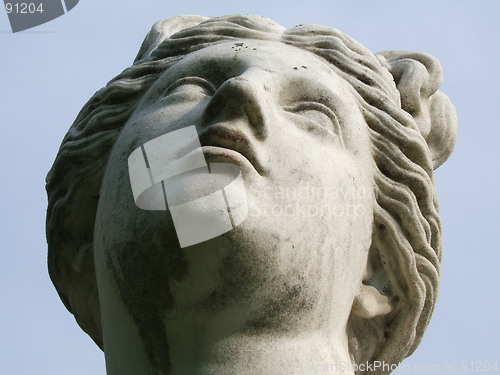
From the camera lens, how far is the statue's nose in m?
6.10

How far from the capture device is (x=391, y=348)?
22.5 ft

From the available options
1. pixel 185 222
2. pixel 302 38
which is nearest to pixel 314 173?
pixel 185 222

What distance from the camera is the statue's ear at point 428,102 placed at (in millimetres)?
7316

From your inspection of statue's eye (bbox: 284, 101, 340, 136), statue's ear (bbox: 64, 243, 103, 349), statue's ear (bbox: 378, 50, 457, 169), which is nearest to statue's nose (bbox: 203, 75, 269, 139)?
statue's eye (bbox: 284, 101, 340, 136)

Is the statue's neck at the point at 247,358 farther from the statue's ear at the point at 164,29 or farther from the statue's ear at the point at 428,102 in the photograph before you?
the statue's ear at the point at 164,29

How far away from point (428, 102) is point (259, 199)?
2024mm

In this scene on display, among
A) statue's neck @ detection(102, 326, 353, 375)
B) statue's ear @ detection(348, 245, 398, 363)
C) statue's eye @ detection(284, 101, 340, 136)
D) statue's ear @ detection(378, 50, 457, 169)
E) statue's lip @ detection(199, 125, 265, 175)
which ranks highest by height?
statue's lip @ detection(199, 125, 265, 175)

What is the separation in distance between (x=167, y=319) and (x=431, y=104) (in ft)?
8.23

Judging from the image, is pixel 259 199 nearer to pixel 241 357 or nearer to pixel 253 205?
pixel 253 205

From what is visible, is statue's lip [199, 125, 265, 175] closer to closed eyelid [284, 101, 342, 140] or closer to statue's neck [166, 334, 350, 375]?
closed eyelid [284, 101, 342, 140]

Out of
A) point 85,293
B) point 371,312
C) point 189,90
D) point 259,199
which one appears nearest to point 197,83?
point 189,90

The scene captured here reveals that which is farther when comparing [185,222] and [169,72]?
[169,72]

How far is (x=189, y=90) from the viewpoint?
260 inches

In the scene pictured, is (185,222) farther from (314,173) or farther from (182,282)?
(314,173)
